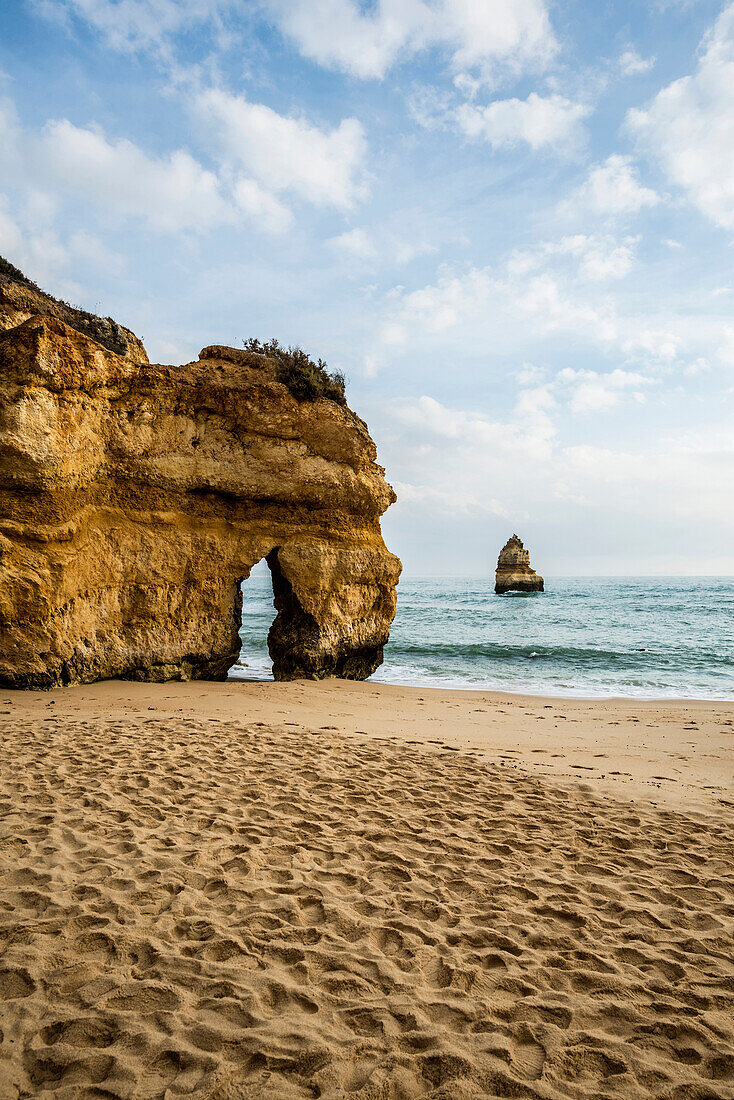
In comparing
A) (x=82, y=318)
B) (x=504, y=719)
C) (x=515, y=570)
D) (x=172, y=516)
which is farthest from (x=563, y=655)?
(x=515, y=570)

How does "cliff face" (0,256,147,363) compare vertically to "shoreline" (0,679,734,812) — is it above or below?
above

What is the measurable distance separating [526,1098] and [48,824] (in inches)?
147

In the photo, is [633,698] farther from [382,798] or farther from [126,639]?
[126,639]

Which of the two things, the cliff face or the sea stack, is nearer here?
the cliff face

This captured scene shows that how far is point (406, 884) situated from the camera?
377 centimetres

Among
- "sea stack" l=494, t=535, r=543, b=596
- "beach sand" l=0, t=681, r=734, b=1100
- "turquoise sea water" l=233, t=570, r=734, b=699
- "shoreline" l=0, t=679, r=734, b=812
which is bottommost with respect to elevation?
"turquoise sea water" l=233, t=570, r=734, b=699

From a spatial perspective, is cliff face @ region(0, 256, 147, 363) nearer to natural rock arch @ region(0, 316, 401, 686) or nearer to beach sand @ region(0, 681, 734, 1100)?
natural rock arch @ region(0, 316, 401, 686)

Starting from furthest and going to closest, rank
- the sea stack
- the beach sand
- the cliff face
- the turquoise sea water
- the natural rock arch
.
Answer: the sea stack, the turquoise sea water, the cliff face, the natural rock arch, the beach sand

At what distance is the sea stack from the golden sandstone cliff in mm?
46265

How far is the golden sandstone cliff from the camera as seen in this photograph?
8648mm

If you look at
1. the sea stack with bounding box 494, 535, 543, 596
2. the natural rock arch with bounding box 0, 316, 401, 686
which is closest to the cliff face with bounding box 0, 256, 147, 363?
the natural rock arch with bounding box 0, 316, 401, 686

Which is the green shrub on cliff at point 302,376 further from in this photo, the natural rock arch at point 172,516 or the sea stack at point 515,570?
the sea stack at point 515,570

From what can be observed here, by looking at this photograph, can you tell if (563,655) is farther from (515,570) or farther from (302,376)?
(515,570)

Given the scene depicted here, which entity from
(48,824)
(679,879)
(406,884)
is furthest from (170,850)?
(679,879)
